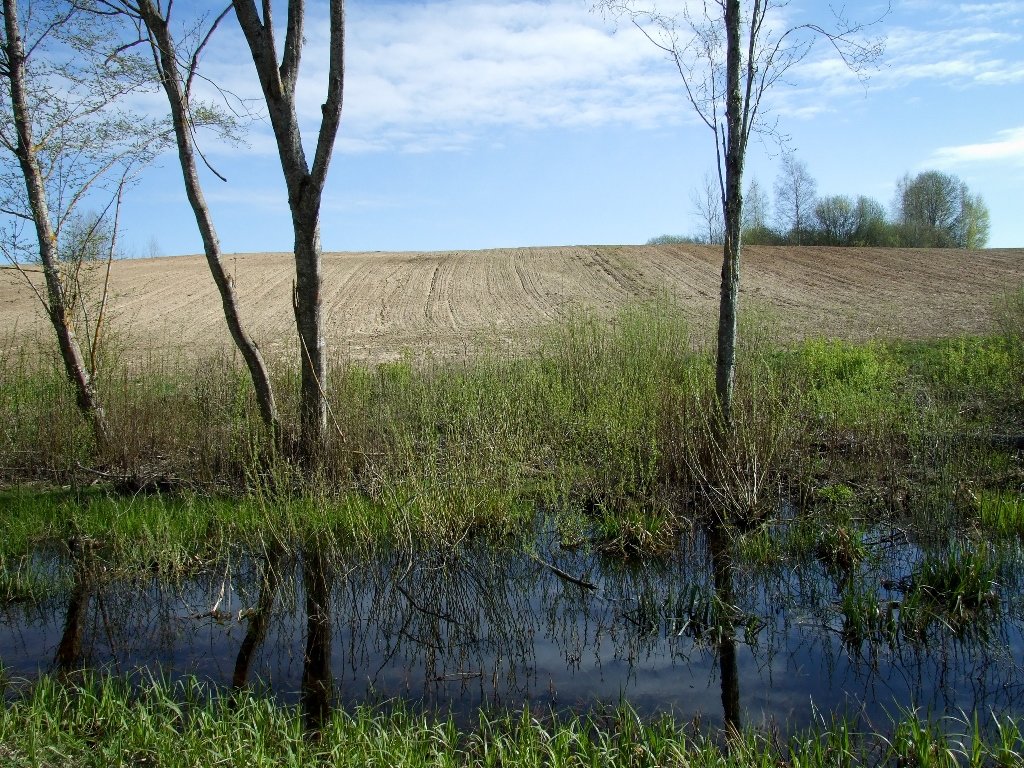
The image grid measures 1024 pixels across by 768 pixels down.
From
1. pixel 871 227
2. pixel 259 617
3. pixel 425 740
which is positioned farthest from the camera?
pixel 871 227

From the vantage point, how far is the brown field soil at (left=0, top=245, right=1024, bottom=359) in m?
19.5

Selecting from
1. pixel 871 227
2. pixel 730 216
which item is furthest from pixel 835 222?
pixel 730 216

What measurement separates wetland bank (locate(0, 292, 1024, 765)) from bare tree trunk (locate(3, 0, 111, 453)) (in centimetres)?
29

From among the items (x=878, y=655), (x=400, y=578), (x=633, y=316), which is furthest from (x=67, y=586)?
(x=633, y=316)

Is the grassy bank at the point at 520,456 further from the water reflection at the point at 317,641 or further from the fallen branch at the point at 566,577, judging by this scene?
the fallen branch at the point at 566,577

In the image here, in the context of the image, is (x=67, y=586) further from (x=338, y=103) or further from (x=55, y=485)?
(x=338, y=103)

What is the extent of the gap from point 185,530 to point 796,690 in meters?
5.22

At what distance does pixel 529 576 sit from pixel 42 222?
7.10 m

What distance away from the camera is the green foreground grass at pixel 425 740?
145 inches

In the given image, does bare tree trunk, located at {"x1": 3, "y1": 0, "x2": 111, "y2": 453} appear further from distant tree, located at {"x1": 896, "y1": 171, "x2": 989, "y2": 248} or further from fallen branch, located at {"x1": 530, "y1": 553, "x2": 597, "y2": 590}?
distant tree, located at {"x1": 896, "y1": 171, "x2": 989, "y2": 248}

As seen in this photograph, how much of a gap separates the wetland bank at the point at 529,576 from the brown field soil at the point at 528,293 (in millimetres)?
7051

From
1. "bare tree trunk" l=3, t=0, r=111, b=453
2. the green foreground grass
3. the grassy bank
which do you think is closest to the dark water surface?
the green foreground grass

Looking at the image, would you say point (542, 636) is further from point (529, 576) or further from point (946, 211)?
point (946, 211)

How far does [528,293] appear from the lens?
2702cm
